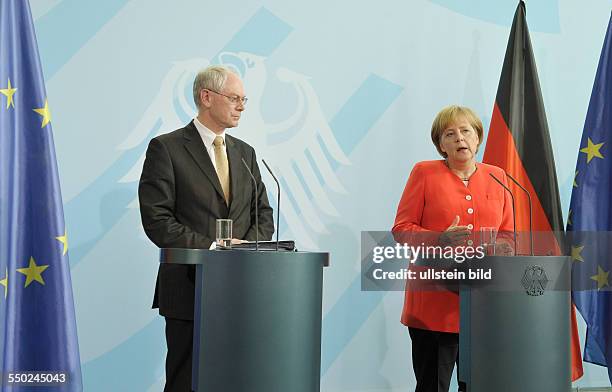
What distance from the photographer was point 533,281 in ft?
8.36

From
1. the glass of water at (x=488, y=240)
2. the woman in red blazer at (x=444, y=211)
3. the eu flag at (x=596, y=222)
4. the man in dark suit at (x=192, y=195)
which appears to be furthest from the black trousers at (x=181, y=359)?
the eu flag at (x=596, y=222)

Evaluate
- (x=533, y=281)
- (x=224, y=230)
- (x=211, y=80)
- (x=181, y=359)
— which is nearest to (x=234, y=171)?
(x=211, y=80)

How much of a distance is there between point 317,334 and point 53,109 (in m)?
2.14

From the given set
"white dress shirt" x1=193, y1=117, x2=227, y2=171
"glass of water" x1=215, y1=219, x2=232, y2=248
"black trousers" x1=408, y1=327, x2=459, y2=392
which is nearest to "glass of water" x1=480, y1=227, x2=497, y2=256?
"black trousers" x1=408, y1=327, x2=459, y2=392

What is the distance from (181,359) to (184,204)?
23.3 inches

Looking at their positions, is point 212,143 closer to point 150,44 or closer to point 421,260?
point 421,260

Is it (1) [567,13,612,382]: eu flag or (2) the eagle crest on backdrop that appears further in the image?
(2) the eagle crest on backdrop

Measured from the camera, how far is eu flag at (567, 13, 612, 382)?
400 centimetres

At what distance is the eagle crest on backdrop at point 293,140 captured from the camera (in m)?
4.10

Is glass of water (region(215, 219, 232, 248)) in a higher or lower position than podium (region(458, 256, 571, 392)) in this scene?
higher

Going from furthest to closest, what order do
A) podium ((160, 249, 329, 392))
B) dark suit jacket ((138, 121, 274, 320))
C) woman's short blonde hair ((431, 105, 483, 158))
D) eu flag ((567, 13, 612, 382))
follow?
eu flag ((567, 13, 612, 382))
woman's short blonde hair ((431, 105, 483, 158))
dark suit jacket ((138, 121, 274, 320))
podium ((160, 249, 329, 392))

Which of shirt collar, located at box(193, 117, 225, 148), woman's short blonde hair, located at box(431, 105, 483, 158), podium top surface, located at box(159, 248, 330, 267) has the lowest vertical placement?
podium top surface, located at box(159, 248, 330, 267)

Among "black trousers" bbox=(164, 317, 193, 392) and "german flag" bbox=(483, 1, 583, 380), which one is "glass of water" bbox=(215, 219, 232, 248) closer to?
"black trousers" bbox=(164, 317, 193, 392)

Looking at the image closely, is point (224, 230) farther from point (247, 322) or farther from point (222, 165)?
point (222, 165)
